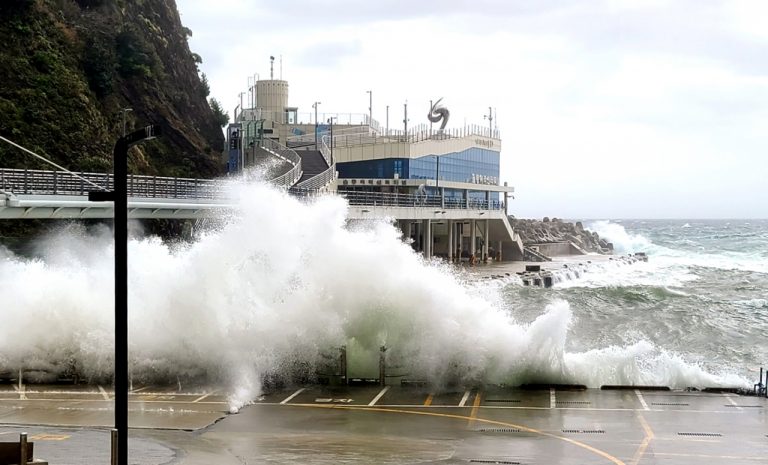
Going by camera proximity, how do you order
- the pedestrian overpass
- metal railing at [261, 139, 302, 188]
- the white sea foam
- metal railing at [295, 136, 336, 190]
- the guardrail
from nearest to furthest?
1. the pedestrian overpass
2. metal railing at [261, 139, 302, 188]
3. metal railing at [295, 136, 336, 190]
4. the guardrail
5. the white sea foam

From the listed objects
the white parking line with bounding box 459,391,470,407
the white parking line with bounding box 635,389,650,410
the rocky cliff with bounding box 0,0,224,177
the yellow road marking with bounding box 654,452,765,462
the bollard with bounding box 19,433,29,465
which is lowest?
the white parking line with bounding box 459,391,470,407

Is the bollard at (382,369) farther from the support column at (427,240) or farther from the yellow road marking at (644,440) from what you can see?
the support column at (427,240)

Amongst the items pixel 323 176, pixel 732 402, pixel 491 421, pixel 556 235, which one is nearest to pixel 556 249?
pixel 556 235

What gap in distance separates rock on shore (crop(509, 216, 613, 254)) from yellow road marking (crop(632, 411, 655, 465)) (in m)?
73.9

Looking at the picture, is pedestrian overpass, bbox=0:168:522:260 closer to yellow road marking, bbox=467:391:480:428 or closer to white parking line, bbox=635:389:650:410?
yellow road marking, bbox=467:391:480:428

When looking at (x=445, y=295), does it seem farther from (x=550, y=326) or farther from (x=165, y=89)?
(x=165, y=89)

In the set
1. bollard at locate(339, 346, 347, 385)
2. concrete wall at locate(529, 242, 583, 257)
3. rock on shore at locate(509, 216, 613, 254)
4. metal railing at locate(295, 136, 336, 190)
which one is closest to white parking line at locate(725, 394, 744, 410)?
bollard at locate(339, 346, 347, 385)

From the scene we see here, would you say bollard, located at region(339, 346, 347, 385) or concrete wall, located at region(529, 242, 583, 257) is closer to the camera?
bollard, located at region(339, 346, 347, 385)

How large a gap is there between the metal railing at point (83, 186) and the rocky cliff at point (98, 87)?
1071 centimetres

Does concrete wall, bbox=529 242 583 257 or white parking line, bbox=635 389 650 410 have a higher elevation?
concrete wall, bbox=529 242 583 257

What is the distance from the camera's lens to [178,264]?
27562mm

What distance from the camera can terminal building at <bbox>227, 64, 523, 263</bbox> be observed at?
66375 mm

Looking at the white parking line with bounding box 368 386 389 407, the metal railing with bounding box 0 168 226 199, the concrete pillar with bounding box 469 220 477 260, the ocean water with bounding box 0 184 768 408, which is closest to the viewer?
the white parking line with bounding box 368 386 389 407

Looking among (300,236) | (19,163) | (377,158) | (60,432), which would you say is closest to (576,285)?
(377,158)
